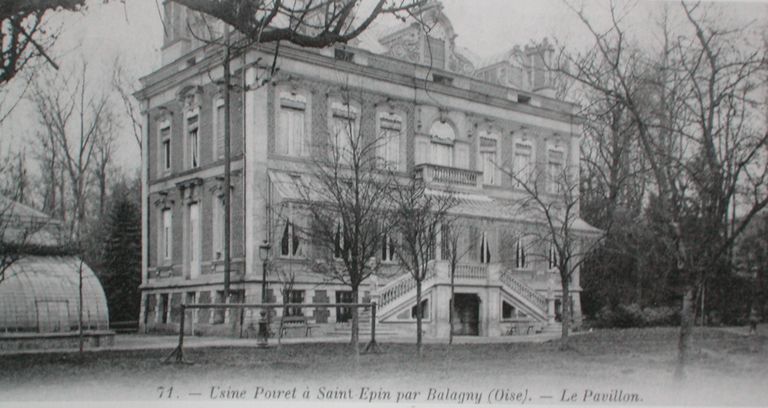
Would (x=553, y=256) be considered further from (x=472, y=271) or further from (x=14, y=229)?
(x=14, y=229)

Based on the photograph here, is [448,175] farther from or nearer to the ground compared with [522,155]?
nearer to the ground

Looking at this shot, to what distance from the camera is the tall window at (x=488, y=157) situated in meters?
27.3

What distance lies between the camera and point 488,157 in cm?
2747

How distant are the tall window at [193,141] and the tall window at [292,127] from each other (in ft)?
9.65

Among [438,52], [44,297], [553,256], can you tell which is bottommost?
[44,297]

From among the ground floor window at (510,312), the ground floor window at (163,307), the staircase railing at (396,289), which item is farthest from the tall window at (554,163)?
the ground floor window at (163,307)

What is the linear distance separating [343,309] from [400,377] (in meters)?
11.1

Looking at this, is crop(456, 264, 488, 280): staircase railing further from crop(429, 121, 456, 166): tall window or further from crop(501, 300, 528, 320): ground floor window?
crop(429, 121, 456, 166): tall window

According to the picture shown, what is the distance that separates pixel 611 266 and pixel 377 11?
15.5 meters

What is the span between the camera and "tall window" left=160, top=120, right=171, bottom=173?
24.8 m

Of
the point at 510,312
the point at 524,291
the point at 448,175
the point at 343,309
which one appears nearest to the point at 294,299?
the point at 343,309

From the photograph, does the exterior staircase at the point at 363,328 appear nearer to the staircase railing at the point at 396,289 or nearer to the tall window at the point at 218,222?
the staircase railing at the point at 396,289

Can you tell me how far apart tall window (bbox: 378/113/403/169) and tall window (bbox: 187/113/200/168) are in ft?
18.4

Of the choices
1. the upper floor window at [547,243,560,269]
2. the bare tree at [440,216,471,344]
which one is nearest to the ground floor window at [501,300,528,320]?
the bare tree at [440,216,471,344]
